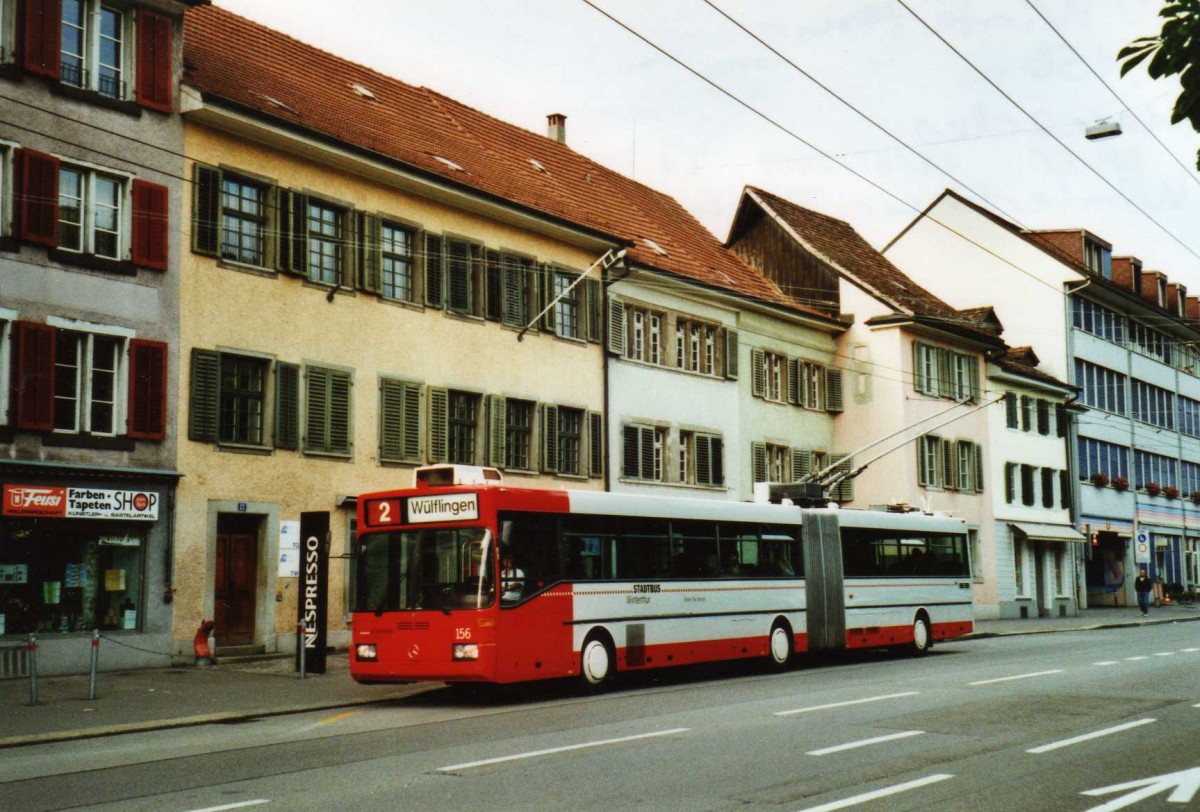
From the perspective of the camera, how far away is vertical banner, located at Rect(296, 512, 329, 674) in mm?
22094

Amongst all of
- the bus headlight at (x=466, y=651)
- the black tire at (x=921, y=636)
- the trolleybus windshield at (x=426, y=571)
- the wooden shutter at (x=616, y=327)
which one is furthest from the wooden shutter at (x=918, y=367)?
the bus headlight at (x=466, y=651)

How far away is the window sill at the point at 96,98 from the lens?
22281 mm

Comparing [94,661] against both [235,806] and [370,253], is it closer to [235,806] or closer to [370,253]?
[235,806]

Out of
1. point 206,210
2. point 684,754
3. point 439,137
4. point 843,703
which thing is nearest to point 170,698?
point 843,703

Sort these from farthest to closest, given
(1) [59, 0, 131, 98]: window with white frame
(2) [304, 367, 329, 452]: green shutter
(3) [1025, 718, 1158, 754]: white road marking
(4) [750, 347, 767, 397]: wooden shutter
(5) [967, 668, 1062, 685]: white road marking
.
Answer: (4) [750, 347, 767, 397]: wooden shutter < (2) [304, 367, 329, 452]: green shutter < (1) [59, 0, 131, 98]: window with white frame < (5) [967, 668, 1062, 685]: white road marking < (3) [1025, 718, 1158, 754]: white road marking

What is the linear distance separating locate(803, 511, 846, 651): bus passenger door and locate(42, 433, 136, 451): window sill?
1202 centimetres

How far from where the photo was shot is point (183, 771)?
12031mm

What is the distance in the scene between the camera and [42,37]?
22000mm

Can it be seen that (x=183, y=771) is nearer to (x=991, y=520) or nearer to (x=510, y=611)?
(x=510, y=611)

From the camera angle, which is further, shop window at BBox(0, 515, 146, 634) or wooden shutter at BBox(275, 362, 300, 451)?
wooden shutter at BBox(275, 362, 300, 451)

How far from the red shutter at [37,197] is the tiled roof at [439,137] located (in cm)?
334

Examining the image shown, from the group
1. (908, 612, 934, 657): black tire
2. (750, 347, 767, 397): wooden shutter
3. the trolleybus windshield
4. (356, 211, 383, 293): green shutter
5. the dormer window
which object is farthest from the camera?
the dormer window

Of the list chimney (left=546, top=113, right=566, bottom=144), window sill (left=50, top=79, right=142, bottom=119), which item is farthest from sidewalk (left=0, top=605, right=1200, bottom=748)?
chimney (left=546, top=113, right=566, bottom=144)

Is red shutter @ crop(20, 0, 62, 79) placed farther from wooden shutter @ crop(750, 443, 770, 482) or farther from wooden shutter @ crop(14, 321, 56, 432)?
wooden shutter @ crop(750, 443, 770, 482)
